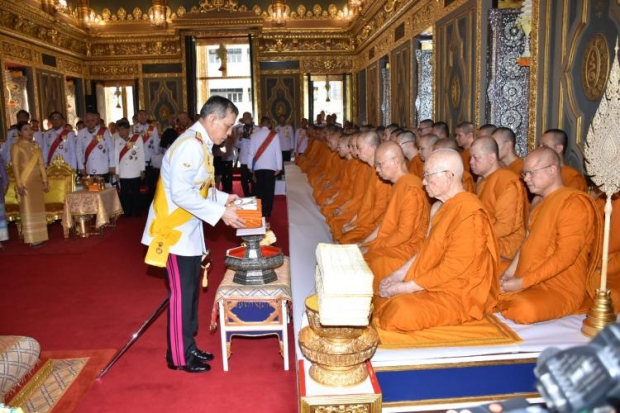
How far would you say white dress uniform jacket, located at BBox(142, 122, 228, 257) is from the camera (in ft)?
11.0

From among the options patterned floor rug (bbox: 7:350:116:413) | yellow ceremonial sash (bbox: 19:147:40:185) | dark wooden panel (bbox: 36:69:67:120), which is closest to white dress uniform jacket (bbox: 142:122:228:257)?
patterned floor rug (bbox: 7:350:116:413)

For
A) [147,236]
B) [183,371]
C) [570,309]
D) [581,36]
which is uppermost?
[581,36]

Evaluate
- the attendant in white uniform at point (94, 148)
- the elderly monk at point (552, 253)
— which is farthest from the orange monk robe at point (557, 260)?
the attendant in white uniform at point (94, 148)

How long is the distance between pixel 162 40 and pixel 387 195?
1390cm

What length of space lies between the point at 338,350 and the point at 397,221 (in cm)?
213

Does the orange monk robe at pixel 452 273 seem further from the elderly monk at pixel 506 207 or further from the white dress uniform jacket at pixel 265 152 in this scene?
the white dress uniform jacket at pixel 265 152

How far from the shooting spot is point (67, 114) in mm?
15039

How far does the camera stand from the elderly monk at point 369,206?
5.29m

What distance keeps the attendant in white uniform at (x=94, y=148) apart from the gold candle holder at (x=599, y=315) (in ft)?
28.1

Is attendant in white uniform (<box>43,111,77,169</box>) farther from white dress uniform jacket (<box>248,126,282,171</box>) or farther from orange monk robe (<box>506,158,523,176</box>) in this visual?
orange monk robe (<box>506,158,523,176</box>)

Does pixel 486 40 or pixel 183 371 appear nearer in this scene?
pixel 183 371

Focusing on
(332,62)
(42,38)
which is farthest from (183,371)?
(332,62)

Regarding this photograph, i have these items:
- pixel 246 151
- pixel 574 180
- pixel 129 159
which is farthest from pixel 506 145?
pixel 246 151

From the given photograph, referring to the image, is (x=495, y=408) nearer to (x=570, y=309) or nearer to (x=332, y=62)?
(x=570, y=309)
